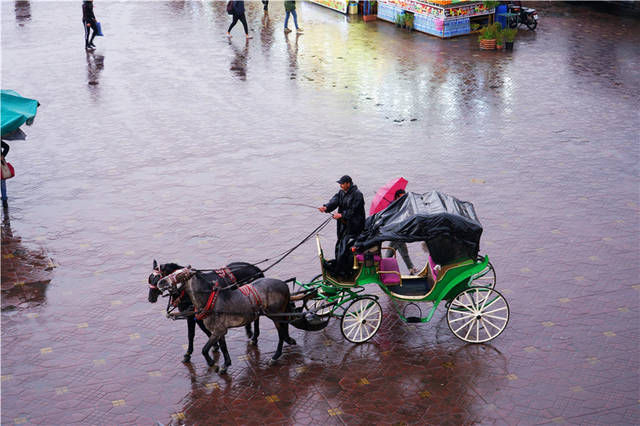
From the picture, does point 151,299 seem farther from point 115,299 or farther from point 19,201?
point 19,201

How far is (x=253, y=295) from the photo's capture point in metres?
9.55

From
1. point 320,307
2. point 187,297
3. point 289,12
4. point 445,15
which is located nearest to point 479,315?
point 320,307

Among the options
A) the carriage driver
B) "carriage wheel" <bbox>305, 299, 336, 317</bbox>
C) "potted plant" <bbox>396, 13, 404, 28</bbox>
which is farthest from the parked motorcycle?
"carriage wheel" <bbox>305, 299, 336, 317</bbox>

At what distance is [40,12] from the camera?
2986 centimetres

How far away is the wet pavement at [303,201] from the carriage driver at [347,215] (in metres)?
1.17

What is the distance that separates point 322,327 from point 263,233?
3.42 meters

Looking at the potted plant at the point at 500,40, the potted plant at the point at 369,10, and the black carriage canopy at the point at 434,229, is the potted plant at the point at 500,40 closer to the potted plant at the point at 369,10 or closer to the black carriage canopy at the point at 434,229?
the potted plant at the point at 369,10

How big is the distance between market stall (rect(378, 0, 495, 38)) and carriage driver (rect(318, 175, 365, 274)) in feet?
58.0

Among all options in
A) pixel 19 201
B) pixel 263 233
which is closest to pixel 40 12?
pixel 19 201

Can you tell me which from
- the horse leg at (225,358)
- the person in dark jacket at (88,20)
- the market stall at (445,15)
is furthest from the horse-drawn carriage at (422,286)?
the market stall at (445,15)

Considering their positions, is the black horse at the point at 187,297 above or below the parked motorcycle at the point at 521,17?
below

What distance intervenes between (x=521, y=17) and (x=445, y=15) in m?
3.31

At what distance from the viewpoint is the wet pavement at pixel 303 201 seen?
9367 mm

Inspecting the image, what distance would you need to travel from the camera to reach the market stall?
2656 centimetres
